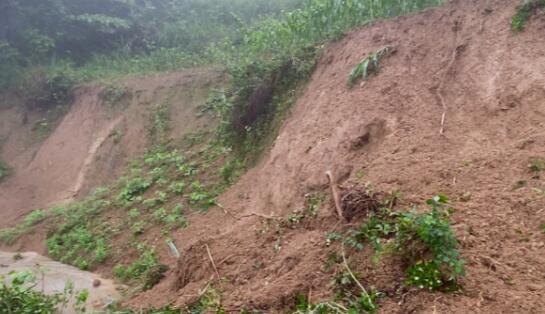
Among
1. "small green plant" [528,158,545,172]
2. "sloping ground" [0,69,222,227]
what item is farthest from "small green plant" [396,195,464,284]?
"sloping ground" [0,69,222,227]

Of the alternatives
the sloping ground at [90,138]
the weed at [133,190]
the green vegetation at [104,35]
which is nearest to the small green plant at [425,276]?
the weed at [133,190]

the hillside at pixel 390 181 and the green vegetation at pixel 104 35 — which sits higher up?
the green vegetation at pixel 104 35

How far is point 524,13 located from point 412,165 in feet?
8.70

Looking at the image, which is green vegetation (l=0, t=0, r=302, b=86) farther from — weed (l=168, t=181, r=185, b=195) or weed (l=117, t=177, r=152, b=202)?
weed (l=168, t=181, r=185, b=195)

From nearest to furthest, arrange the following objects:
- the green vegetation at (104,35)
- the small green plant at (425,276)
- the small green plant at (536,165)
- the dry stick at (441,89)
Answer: the small green plant at (425,276)
the small green plant at (536,165)
the dry stick at (441,89)
the green vegetation at (104,35)

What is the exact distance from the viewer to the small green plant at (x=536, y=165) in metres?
4.50

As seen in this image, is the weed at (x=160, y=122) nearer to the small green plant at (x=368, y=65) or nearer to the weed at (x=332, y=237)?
the small green plant at (x=368, y=65)

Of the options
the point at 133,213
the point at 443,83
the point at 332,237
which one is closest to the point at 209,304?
the point at 332,237

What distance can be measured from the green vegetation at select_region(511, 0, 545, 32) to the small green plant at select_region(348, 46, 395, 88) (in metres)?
1.65

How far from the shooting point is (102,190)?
1117 cm

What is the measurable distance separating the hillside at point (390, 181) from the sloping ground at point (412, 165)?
16 mm

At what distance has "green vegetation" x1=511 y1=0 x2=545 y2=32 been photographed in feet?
20.3

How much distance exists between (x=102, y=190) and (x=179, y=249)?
4194 mm

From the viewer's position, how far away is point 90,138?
14.1m
